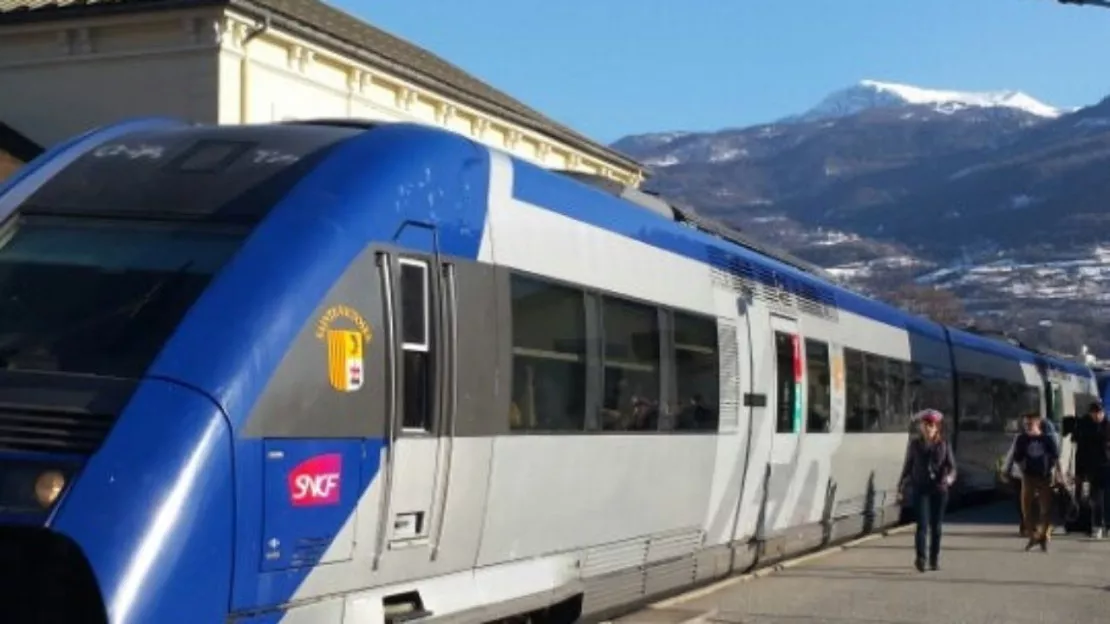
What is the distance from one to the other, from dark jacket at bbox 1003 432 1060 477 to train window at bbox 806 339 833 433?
3.59 metres

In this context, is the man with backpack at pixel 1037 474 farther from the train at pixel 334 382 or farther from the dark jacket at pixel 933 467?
the train at pixel 334 382

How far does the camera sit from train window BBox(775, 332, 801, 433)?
13023mm

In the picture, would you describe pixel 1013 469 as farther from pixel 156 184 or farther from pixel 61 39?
pixel 61 39

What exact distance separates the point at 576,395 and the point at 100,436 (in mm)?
3522

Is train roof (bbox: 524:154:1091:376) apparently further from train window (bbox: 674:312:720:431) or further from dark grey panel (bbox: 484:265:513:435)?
dark grey panel (bbox: 484:265:513:435)

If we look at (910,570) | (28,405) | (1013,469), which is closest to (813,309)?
(910,570)

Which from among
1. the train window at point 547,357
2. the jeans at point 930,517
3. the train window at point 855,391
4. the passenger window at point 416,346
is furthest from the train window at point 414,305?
the train window at point 855,391

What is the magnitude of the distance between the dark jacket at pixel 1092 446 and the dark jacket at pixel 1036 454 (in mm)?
940

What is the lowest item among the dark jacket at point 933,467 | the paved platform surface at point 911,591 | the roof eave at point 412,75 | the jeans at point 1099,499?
the paved platform surface at point 911,591

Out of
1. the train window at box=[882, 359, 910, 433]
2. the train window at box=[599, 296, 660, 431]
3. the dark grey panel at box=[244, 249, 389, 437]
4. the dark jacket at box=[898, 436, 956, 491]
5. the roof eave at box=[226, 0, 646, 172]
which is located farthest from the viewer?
the roof eave at box=[226, 0, 646, 172]

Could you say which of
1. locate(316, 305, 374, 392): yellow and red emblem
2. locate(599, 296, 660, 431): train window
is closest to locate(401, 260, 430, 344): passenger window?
locate(316, 305, 374, 392): yellow and red emblem

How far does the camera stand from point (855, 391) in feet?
52.7

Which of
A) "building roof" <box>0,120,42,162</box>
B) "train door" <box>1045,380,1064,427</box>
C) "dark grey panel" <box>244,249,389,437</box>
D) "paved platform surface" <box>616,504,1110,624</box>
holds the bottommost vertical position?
"paved platform surface" <box>616,504,1110,624</box>

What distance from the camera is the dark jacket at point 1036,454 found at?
56.2 ft
